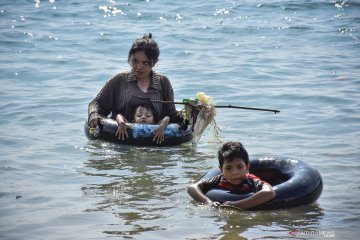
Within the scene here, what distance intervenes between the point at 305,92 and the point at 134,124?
4.37m

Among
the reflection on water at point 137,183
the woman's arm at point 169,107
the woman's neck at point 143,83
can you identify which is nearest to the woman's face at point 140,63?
the woman's neck at point 143,83

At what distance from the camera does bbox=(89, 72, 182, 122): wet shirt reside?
32.8 ft

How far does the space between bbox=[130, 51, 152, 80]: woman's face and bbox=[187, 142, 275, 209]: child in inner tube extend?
2826mm

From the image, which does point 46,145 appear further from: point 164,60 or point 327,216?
point 164,60

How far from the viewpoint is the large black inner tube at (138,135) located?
9.56 meters

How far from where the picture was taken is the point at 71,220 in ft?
22.6

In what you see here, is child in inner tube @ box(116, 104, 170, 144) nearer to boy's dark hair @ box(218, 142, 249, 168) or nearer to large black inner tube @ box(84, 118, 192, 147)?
large black inner tube @ box(84, 118, 192, 147)

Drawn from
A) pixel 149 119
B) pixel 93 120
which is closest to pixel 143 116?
pixel 149 119

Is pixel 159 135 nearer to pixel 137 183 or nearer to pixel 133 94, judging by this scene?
pixel 133 94

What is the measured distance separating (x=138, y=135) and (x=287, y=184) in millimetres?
2908

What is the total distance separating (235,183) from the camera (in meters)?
7.12

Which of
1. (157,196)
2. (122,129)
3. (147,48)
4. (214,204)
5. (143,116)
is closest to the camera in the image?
(214,204)

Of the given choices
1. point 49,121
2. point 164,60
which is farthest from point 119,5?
point 49,121

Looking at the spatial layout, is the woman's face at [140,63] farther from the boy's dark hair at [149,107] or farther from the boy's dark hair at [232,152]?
the boy's dark hair at [232,152]
